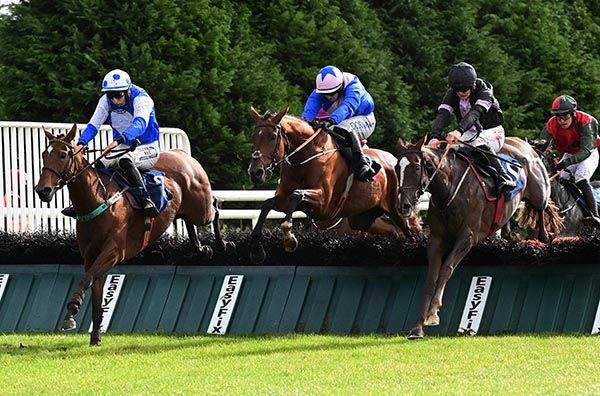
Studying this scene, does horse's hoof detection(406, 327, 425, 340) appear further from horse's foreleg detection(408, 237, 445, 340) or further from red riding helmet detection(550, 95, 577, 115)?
red riding helmet detection(550, 95, 577, 115)

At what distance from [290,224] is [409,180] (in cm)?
115

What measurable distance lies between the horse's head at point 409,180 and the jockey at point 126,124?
2316mm

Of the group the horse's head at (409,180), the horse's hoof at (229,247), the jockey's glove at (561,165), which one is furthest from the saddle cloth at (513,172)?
the horse's hoof at (229,247)

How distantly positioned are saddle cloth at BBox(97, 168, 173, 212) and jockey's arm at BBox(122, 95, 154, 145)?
340 mm

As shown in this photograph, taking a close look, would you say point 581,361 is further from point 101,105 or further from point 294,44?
point 294,44

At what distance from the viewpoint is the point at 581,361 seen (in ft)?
39.8

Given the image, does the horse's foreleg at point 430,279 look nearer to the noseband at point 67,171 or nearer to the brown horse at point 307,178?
the brown horse at point 307,178

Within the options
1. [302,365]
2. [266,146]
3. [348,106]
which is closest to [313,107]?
[348,106]

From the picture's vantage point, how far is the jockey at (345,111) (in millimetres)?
15570

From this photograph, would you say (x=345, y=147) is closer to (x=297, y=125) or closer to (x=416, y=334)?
(x=297, y=125)

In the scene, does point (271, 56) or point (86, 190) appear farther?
point (271, 56)

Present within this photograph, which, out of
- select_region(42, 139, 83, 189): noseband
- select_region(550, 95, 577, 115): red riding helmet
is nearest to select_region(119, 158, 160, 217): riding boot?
select_region(42, 139, 83, 189): noseband

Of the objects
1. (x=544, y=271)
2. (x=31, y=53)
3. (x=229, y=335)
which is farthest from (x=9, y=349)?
(x=31, y=53)

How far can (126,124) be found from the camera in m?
14.7
